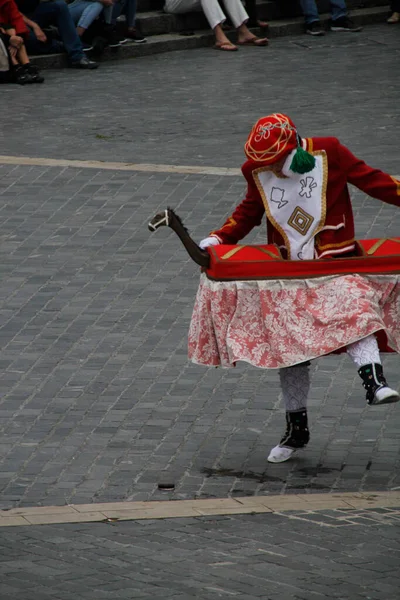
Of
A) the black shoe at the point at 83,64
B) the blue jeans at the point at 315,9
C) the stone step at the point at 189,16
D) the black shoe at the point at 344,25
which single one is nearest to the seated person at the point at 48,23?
the black shoe at the point at 83,64

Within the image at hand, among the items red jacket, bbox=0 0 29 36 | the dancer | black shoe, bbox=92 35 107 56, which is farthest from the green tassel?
black shoe, bbox=92 35 107 56

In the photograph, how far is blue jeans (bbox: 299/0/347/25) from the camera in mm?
18078

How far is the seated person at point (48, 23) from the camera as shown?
1581 cm

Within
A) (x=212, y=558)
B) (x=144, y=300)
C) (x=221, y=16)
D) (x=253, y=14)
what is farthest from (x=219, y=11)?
(x=212, y=558)

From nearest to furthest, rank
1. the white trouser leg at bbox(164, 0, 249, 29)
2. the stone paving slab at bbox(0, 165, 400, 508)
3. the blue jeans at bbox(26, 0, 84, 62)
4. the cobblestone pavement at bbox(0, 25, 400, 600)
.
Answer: the cobblestone pavement at bbox(0, 25, 400, 600) < the stone paving slab at bbox(0, 165, 400, 508) < the blue jeans at bbox(26, 0, 84, 62) < the white trouser leg at bbox(164, 0, 249, 29)

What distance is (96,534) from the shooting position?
5805 millimetres

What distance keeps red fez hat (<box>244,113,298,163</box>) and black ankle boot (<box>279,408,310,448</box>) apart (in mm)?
1284

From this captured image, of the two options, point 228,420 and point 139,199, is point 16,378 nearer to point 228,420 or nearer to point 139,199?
point 228,420

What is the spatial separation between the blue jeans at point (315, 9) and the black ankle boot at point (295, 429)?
39.8 ft

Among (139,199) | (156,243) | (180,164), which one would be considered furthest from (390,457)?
(180,164)

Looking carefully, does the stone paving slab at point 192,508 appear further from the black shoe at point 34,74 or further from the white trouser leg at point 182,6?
the white trouser leg at point 182,6

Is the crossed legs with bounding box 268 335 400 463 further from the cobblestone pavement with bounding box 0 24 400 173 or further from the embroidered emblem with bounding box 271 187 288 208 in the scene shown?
the cobblestone pavement with bounding box 0 24 400 173

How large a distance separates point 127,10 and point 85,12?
845 millimetres

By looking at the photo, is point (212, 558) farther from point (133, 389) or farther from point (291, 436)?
point (133, 389)
